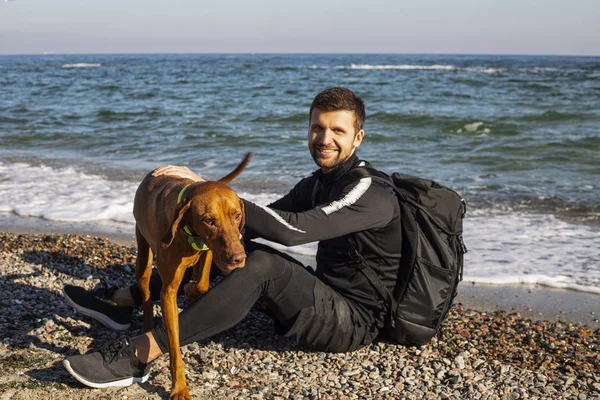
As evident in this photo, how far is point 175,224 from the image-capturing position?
113 inches

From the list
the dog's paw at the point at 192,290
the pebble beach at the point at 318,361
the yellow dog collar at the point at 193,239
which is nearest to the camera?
the yellow dog collar at the point at 193,239

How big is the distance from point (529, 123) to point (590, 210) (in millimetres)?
8429

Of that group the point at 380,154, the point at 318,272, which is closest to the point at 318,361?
the point at 318,272

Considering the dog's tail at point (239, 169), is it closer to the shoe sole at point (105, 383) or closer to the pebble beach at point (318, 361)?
the pebble beach at point (318, 361)

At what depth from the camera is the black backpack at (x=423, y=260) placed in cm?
372

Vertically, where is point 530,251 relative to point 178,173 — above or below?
below

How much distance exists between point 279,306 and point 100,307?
1.40 m

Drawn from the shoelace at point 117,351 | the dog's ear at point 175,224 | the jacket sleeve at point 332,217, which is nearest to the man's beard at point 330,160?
the jacket sleeve at point 332,217

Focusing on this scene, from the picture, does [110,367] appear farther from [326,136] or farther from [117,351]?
[326,136]

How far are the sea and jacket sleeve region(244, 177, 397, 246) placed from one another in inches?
97.5

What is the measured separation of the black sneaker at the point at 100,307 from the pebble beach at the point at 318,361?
7cm

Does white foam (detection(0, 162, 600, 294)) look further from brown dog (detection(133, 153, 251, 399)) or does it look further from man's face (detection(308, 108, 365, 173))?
brown dog (detection(133, 153, 251, 399))

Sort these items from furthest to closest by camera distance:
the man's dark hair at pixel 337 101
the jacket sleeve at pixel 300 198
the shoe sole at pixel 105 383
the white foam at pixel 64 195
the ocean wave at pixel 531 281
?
the white foam at pixel 64 195 → the ocean wave at pixel 531 281 → the jacket sleeve at pixel 300 198 → the man's dark hair at pixel 337 101 → the shoe sole at pixel 105 383

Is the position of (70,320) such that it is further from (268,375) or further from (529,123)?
(529,123)
